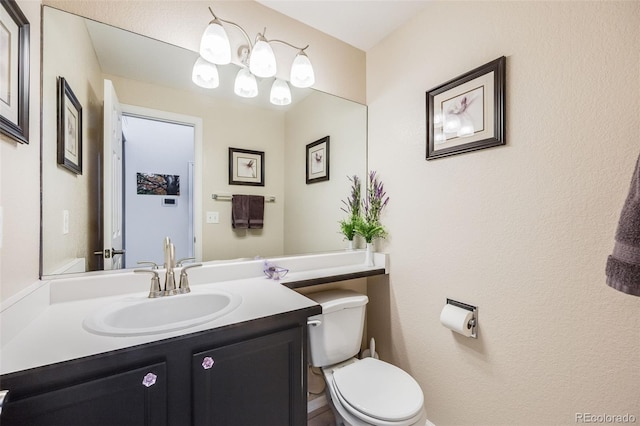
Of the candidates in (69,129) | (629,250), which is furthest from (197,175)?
(629,250)

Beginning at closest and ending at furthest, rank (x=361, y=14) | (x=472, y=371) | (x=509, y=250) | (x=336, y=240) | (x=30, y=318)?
1. (x=30, y=318)
2. (x=509, y=250)
3. (x=472, y=371)
4. (x=361, y=14)
5. (x=336, y=240)

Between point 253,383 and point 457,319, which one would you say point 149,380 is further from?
point 457,319

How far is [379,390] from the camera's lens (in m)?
1.23

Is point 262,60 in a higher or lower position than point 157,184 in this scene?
higher

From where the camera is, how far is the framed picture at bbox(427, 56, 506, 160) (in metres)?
1.19

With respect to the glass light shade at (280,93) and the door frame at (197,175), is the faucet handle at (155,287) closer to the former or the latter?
the door frame at (197,175)

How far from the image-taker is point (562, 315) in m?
1.02

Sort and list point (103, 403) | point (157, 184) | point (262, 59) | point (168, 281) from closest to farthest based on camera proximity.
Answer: point (103, 403) → point (168, 281) → point (157, 184) → point (262, 59)

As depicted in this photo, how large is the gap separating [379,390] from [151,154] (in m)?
1.58

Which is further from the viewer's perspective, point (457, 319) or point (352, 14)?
point (352, 14)

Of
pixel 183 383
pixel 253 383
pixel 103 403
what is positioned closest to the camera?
pixel 103 403

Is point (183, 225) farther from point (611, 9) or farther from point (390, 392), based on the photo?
point (611, 9)

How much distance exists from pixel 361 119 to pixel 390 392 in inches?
64.6

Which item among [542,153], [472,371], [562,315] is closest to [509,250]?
[562,315]
